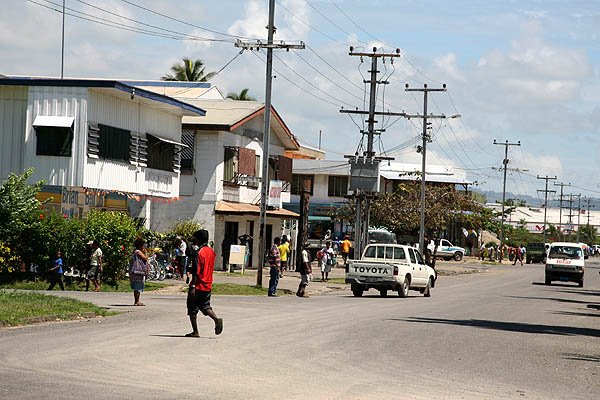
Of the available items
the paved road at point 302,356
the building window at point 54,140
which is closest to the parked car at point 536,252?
the building window at point 54,140

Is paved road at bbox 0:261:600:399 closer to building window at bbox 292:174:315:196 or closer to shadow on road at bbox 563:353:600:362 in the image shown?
shadow on road at bbox 563:353:600:362

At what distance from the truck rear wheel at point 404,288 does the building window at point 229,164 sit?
1551 centimetres

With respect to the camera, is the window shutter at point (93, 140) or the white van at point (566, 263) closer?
the window shutter at point (93, 140)

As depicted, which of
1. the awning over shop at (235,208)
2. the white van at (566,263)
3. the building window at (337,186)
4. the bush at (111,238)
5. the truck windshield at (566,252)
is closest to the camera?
the bush at (111,238)

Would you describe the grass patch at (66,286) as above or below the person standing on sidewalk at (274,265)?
below

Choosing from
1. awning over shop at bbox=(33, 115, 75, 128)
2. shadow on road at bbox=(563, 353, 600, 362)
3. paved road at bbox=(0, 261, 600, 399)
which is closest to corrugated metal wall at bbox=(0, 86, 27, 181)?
awning over shop at bbox=(33, 115, 75, 128)

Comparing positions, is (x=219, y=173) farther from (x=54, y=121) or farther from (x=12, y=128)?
(x=54, y=121)

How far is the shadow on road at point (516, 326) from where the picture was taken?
2306 centimetres

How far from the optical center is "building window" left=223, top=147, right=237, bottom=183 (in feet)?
161

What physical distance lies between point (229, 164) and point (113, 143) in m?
12.4

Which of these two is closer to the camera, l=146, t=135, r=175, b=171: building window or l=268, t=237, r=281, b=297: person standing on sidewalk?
l=268, t=237, r=281, b=297: person standing on sidewalk

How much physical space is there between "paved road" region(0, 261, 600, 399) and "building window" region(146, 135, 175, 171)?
48.6ft

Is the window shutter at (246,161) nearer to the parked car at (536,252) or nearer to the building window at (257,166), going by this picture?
the building window at (257,166)

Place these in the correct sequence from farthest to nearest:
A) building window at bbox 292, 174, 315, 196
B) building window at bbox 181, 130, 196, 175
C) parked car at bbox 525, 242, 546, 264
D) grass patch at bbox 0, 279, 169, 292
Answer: parked car at bbox 525, 242, 546, 264, building window at bbox 292, 174, 315, 196, building window at bbox 181, 130, 196, 175, grass patch at bbox 0, 279, 169, 292
